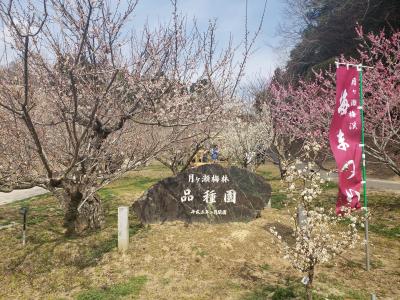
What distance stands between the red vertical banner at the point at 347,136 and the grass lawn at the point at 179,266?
52.3 inches

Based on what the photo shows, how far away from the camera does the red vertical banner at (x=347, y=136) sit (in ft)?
19.5

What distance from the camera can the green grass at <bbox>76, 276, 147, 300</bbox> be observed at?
5.36 metres

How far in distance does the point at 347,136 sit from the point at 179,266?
3.66 metres

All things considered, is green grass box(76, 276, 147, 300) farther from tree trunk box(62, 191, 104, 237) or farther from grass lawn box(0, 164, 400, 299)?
tree trunk box(62, 191, 104, 237)

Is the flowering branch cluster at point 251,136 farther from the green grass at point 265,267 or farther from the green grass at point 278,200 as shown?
the green grass at point 265,267

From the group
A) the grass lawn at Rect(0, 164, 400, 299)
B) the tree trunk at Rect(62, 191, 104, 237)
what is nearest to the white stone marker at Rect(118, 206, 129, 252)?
the grass lawn at Rect(0, 164, 400, 299)

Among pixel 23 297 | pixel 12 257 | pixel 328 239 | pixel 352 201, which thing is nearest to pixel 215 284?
pixel 328 239

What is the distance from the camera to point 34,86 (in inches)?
243

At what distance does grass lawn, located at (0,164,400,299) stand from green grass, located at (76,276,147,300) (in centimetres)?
2

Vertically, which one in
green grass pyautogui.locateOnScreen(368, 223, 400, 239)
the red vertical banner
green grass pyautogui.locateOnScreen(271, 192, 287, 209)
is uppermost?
the red vertical banner

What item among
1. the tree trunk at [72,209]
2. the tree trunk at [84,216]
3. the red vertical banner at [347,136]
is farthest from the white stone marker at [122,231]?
the red vertical banner at [347,136]

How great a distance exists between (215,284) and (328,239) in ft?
6.76

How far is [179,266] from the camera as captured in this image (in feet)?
20.8

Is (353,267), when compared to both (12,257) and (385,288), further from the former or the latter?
(12,257)
